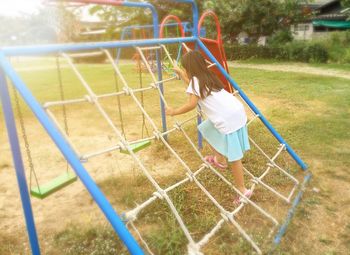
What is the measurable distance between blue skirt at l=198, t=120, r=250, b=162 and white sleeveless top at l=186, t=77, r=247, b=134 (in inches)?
2.5

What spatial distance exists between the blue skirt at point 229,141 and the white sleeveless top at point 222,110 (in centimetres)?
6

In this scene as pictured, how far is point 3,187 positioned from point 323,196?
332 centimetres

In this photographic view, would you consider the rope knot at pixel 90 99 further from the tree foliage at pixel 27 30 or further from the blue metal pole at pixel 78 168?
the tree foliage at pixel 27 30

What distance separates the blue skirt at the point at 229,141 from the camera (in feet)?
9.45

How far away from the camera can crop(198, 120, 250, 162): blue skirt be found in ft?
9.45

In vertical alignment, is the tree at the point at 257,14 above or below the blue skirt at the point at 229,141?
above

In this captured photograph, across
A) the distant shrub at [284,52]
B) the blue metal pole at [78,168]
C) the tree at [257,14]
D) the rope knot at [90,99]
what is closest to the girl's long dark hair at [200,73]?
the rope knot at [90,99]

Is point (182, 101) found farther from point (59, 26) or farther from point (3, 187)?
point (59, 26)

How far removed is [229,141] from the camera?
9.52ft

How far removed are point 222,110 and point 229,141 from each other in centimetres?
27

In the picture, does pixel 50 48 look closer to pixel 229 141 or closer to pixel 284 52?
pixel 229 141

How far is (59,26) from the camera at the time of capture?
20.3 meters

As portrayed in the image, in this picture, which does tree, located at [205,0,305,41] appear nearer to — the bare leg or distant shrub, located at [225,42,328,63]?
distant shrub, located at [225,42,328,63]

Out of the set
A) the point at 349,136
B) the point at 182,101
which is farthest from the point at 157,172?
the point at 182,101
